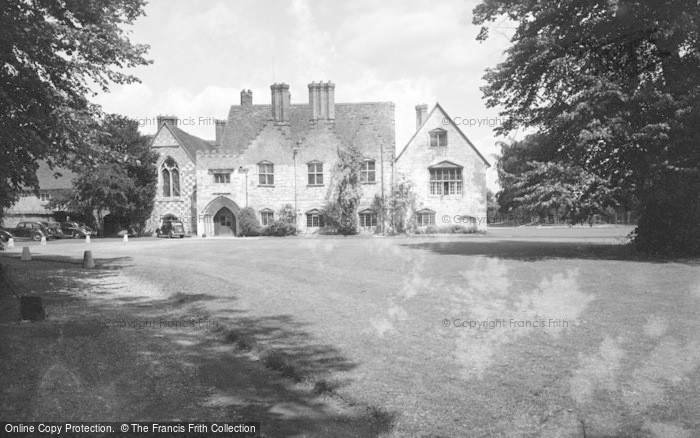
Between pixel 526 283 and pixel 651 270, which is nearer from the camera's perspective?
pixel 526 283

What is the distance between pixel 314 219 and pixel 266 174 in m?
6.34

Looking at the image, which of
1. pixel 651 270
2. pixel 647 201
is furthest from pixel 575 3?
pixel 651 270

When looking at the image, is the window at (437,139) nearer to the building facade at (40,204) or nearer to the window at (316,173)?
the window at (316,173)

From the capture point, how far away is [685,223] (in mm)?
21297

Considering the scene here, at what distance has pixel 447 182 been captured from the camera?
44.7 meters

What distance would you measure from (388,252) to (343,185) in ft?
68.5

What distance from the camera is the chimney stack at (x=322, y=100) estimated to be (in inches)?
1838

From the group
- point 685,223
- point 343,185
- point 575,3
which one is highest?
point 575,3

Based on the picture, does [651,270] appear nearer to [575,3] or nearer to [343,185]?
[575,3]

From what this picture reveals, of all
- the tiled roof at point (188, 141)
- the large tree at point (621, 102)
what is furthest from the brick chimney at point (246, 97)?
the large tree at point (621, 102)

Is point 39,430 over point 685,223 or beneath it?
beneath

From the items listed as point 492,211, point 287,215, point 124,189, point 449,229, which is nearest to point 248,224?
point 287,215

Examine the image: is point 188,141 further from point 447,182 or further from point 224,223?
point 447,182

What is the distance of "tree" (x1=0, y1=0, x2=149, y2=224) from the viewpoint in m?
12.7
